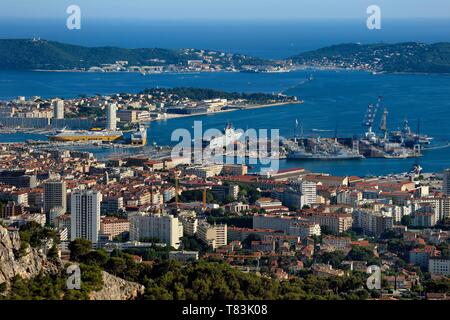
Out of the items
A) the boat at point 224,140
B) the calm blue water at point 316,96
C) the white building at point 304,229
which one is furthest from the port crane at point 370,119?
the white building at point 304,229

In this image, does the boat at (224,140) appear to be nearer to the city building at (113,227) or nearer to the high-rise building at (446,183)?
the high-rise building at (446,183)

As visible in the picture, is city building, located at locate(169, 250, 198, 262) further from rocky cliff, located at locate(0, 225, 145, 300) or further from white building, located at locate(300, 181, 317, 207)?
white building, located at locate(300, 181, 317, 207)

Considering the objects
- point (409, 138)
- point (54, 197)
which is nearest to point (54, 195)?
point (54, 197)

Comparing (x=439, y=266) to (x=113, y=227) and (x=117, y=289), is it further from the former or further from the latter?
(x=117, y=289)

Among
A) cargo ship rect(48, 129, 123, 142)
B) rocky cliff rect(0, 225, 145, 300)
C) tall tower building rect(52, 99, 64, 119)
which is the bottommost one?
cargo ship rect(48, 129, 123, 142)

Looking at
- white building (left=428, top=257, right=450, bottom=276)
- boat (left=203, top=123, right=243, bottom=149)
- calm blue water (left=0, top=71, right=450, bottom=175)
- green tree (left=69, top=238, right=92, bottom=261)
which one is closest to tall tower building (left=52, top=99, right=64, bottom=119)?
calm blue water (left=0, top=71, right=450, bottom=175)

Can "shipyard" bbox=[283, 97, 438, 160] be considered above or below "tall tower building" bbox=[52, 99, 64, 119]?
below
